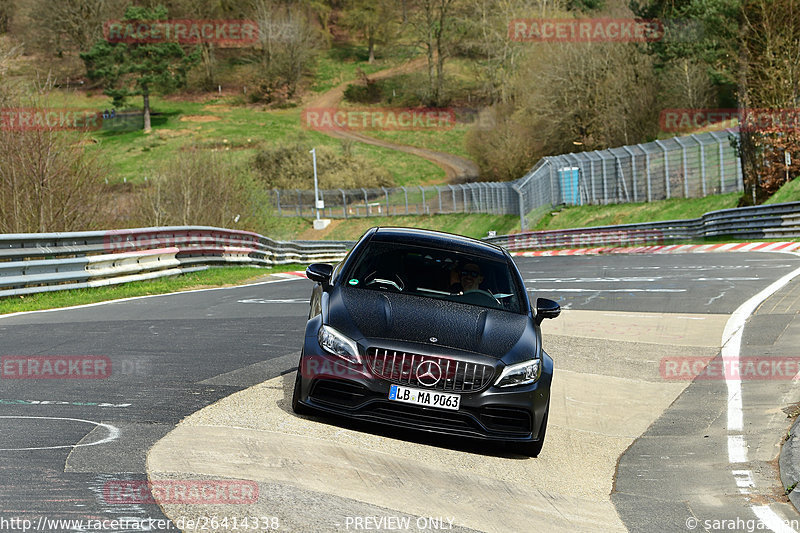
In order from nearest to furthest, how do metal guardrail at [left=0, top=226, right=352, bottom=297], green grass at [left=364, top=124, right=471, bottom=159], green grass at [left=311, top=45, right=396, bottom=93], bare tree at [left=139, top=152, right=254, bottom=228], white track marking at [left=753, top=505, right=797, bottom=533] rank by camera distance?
1. white track marking at [left=753, top=505, right=797, bottom=533]
2. metal guardrail at [left=0, top=226, right=352, bottom=297]
3. bare tree at [left=139, top=152, right=254, bottom=228]
4. green grass at [left=364, top=124, right=471, bottom=159]
5. green grass at [left=311, top=45, right=396, bottom=93]

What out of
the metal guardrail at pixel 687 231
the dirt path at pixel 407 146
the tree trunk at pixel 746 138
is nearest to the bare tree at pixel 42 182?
the metal guardrail at pixel 687 231

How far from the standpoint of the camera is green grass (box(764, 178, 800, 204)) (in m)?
35.6

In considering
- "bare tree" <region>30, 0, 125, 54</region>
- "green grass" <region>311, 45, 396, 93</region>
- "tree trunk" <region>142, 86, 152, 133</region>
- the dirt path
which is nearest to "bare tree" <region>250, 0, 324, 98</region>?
"green grass" <region>311, 45, 396, 93</region>

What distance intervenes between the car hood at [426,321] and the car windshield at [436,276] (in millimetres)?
205

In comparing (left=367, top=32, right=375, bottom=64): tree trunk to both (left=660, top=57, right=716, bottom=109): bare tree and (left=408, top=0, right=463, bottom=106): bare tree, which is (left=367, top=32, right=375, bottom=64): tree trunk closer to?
(left=408, top=0, right=463, bottom=106): bare tree

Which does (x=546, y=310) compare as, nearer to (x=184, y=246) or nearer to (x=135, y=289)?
(x=135, y=289)

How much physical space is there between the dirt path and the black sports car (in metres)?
84.1

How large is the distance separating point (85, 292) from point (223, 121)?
9229cm

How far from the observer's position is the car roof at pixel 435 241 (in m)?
8.52

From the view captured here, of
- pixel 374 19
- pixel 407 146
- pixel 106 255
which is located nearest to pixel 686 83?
pixel 106 255

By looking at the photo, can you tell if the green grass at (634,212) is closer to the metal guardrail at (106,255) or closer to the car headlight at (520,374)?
the metal guardrail at (106,255)

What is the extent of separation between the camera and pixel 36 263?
1714 cm

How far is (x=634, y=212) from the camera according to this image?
47.2 m

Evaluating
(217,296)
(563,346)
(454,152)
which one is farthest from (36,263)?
(454,152)
